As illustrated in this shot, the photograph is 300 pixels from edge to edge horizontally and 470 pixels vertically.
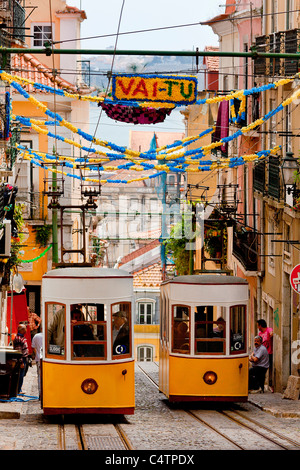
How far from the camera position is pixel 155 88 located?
16016mm

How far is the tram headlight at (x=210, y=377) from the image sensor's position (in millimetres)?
16906

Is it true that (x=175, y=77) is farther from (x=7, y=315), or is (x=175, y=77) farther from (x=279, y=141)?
(x=7, y=315)

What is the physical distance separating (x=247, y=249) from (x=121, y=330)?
12.2m

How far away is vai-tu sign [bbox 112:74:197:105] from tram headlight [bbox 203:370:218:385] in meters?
4.15

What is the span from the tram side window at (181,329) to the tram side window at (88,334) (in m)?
2.29

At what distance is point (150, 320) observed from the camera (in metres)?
53.5

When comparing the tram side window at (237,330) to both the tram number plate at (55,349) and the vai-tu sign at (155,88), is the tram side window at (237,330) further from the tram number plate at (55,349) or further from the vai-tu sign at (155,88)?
the vai-tu sign at (155,88)

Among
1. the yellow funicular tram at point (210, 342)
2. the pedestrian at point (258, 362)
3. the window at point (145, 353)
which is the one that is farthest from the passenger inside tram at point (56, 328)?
the window at point (145, 353)

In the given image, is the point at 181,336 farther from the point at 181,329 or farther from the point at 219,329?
the point at 219,329

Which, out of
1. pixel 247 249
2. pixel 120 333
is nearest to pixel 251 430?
pixel 120 333

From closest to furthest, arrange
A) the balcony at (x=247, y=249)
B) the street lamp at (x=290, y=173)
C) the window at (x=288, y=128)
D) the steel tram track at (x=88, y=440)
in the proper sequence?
the steel tram track at (x=88, y=440) < the street lamp at (x=290, y=173) < the window at (x=288, y=128) < the balcony at (x=247, y=249)

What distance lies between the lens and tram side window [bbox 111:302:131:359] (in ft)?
49.8

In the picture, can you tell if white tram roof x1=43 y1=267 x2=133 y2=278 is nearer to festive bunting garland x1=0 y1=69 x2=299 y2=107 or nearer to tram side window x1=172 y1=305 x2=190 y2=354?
tram side window x1=172 y1=305 x2=190 y2=354

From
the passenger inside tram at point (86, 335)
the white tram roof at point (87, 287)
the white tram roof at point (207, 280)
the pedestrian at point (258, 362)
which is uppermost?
the white tram roof at point (87, 287)
